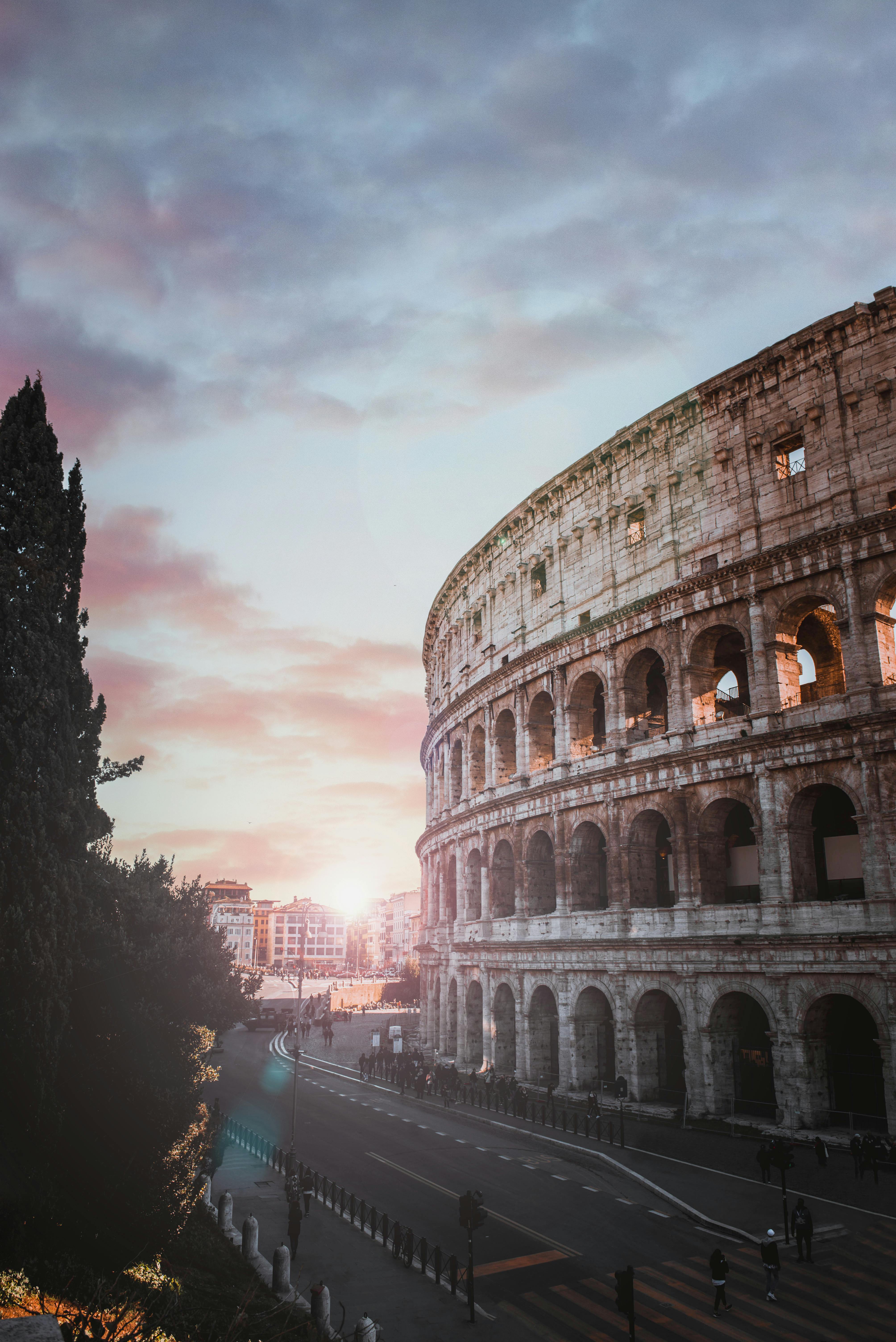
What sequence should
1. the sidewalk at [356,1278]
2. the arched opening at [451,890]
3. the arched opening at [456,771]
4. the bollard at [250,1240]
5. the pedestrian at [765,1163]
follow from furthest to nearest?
1. the arched opening at [456,771]
2. the arched opening at [451,890]
3. the pedestrian at [765,1163]
4. the bollard at [250,1240]
5. the sidewalk at [356,1278]

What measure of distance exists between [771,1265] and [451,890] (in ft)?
117

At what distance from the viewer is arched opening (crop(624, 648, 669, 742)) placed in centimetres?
3425

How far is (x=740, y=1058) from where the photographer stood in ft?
95.9

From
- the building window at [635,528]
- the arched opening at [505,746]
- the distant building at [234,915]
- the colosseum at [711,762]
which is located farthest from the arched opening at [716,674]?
the distant building at [234,915]

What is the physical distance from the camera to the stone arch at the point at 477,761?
46.6 metres

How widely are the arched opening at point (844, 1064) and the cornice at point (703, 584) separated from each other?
43.9 ft

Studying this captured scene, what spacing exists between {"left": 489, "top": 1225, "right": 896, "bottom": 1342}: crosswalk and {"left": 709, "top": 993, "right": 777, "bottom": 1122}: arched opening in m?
11.0

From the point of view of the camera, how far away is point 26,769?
16.8 metres

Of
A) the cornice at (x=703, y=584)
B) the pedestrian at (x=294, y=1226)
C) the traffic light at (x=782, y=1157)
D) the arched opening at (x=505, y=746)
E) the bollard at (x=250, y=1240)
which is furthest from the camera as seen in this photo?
the arched opening at (x=505, y=746)

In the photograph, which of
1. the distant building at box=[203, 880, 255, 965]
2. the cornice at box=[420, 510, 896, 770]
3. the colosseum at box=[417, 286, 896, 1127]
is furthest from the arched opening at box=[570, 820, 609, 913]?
the distant building at box=[203, 880, 255, 965]

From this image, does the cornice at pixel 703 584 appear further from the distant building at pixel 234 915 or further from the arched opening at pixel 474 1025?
the distant building at pixel 234 915

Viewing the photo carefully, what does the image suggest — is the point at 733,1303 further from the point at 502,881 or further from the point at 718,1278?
the point at 502,881

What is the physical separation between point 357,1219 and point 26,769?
12841mm

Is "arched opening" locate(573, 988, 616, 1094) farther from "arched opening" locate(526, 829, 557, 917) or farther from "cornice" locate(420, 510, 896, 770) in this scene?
"cornice" locate(420, 510, 896, 770)
